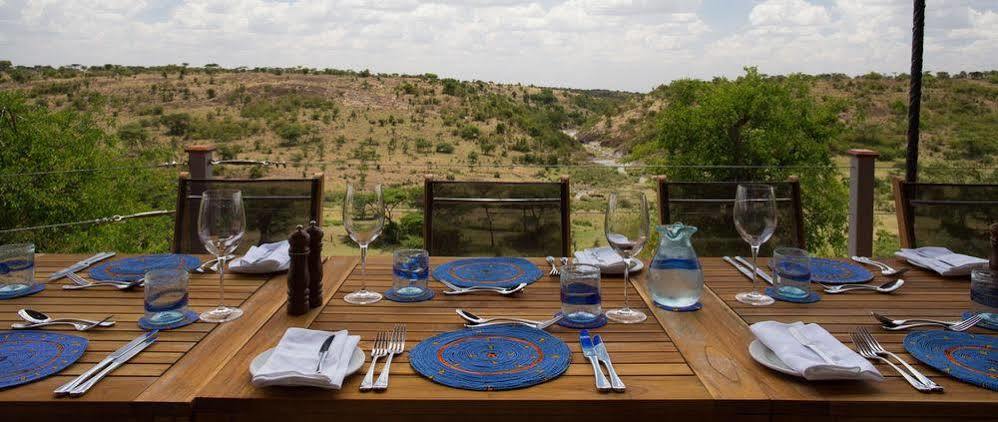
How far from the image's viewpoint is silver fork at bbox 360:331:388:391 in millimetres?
956

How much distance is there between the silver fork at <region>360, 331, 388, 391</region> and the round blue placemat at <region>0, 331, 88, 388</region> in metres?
0.43

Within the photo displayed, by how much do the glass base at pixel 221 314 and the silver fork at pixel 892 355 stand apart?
107 centimetres

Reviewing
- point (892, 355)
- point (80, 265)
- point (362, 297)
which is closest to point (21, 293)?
point (80, 265)

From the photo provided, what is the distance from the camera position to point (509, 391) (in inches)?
37.0

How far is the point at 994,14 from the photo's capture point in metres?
9.19

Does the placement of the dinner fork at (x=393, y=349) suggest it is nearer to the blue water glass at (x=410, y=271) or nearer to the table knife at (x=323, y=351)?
the table knife at (x=323, y=351)

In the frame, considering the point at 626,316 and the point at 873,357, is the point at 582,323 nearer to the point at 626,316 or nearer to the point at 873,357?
the point at 626,316

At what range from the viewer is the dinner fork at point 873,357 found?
95 centimetres

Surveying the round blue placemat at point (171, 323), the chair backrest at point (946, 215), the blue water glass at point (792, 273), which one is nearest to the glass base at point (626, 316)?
the blue water glass at point (792, 273)

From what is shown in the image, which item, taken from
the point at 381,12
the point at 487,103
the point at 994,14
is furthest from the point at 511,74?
the point at 994,14

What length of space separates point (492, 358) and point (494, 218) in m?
1.34

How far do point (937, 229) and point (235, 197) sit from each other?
2.05 metres

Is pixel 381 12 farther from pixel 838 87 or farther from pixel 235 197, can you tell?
pixel 235 197

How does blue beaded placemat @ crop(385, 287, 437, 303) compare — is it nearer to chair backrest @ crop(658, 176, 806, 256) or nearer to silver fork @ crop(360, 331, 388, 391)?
silver fork @ crop(360, 331, 388, 391)
